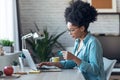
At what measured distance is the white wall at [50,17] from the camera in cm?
438

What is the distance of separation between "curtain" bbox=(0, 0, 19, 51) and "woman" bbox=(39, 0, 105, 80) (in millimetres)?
1586

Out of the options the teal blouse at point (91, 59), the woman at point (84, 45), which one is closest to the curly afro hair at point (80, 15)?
the woman at point (84, 45)

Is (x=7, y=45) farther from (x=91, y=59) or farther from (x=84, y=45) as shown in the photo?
(x=91, y=59)

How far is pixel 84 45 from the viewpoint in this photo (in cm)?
240

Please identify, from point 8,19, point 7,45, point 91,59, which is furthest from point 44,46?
point 91,59

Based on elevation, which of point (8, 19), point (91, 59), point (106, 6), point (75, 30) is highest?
point (106, 6)

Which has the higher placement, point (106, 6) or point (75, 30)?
point (106, 6)

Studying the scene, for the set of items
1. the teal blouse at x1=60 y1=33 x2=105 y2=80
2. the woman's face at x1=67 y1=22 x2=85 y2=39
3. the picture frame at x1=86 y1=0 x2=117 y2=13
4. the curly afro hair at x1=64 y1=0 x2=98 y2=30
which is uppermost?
the picture frame at x1=86 y1=0 x2=117 y2=13

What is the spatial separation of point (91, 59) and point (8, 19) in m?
2.01

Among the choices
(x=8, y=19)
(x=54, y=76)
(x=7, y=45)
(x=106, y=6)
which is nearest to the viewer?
(x=54, y=76)

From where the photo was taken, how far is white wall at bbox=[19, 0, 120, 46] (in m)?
4.38

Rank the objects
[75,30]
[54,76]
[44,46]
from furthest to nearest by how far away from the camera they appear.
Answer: [44,46] → [75,30] → [54,76]

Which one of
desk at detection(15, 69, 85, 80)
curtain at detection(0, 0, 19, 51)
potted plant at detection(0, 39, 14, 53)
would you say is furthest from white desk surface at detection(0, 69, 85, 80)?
curtain at detection(0, 0, 19, 51)

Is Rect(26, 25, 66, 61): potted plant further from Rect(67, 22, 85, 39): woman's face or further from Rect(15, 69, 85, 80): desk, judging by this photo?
Rect(15, 69, 85, 80): desk
